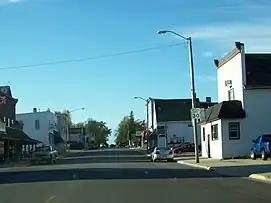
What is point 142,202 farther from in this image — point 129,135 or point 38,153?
point 129,135

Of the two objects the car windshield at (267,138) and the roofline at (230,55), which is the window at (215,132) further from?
the car windshield at (267,138)

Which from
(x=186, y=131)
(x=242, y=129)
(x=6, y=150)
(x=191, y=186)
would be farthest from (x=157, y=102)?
(x=191, y=186)

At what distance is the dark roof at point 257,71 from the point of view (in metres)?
45.7

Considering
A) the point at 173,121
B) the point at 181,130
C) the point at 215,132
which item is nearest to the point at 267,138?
the point at 215,132

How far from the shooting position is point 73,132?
614 feet

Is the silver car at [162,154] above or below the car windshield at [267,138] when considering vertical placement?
below

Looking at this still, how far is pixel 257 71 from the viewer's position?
46062mm

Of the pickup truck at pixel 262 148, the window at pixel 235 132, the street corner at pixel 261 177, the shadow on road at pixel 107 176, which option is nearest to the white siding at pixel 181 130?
the window at pixel 235 132

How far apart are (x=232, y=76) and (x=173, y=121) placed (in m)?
41.1

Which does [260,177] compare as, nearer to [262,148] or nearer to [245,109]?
[262,148]

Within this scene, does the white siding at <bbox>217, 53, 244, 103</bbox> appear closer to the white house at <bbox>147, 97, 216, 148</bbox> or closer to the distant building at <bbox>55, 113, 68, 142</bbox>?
the white house at <bbox>147, 97, 216, 148</bbox>

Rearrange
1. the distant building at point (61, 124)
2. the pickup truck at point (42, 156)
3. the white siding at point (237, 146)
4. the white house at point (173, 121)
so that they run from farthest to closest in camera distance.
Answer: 1. the distant building at point (61, 124)
2. the white house at point (173, 121)
3. the pickup truck at point (42, 156)
4. the white siding at point (237, 146)

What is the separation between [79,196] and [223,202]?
4927mm

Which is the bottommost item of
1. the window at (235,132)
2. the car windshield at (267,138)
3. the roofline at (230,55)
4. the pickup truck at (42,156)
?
the pickup truck at (42,156)
